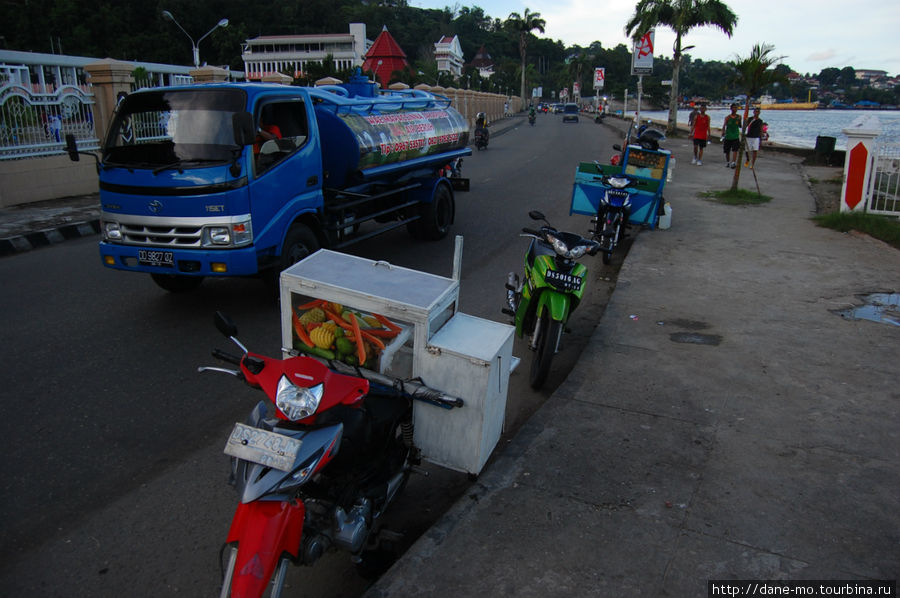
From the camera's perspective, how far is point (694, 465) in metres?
3.89

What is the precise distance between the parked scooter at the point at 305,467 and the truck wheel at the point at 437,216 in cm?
692

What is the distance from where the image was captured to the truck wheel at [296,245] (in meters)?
6.60

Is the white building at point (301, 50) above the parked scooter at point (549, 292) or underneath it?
above

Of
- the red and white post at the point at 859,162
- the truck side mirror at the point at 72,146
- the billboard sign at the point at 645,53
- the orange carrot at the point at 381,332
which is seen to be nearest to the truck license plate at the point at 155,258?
the truck side mirror at the point at 72,146

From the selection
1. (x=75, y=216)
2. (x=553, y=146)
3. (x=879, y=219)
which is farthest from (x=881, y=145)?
(x=553, y=146)

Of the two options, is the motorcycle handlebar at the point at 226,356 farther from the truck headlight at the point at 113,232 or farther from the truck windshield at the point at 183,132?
the truck headlight at the point at 113,232

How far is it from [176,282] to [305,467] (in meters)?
5.42

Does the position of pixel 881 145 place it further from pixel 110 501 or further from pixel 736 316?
pixel 110 501

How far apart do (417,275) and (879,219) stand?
33.7 feet

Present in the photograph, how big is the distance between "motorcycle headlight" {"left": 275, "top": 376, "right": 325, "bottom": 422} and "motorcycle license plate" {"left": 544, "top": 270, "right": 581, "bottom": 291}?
298 centimetres

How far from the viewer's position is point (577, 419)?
14.7 feet

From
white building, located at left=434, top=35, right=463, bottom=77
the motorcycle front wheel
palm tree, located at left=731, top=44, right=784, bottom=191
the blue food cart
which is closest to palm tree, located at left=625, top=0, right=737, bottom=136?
palm tree, located at left=731, top=44, right=784, bottom=191

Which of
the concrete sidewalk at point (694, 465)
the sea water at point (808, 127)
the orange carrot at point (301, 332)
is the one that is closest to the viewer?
the concrete sidewalk at point (694, 465)

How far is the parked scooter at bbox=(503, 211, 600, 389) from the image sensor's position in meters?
5.06
